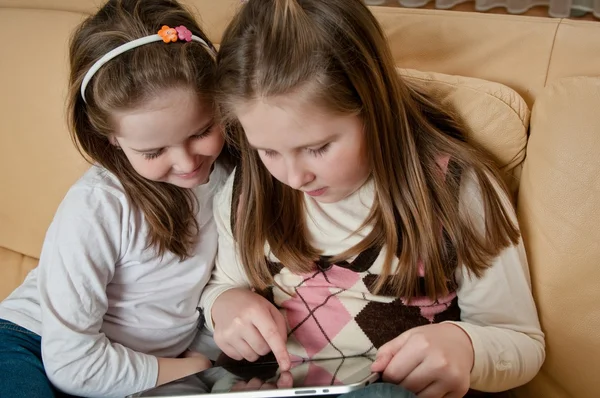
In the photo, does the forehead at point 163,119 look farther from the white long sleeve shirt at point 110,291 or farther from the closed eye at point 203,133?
the white long sleeve shirt at point 110,291

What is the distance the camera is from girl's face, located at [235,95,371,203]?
87 cm

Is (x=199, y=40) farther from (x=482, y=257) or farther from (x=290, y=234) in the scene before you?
(x=482, y=257)

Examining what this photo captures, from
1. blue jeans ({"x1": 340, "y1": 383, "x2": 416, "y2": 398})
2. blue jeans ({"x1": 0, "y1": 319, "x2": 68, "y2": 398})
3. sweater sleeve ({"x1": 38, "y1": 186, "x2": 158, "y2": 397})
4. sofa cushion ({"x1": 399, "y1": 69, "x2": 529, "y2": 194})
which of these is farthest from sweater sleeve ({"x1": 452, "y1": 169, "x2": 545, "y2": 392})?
blue jeans ({"x1": 0, "y1": 319, "x2": 68, "y2": 398})

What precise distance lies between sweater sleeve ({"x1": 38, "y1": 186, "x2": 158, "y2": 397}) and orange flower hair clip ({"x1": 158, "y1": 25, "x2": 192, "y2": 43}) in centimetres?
27

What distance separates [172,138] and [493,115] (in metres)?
0.49

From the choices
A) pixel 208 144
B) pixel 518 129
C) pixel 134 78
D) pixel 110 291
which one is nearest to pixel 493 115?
pixel 518 129

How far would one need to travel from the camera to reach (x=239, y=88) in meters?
0.89

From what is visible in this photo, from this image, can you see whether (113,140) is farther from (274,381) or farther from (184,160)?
(274,381)

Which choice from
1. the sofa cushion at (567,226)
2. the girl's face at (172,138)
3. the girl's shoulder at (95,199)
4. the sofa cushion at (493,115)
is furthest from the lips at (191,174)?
the sofa cushion at (567,226)

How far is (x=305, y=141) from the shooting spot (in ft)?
2.88

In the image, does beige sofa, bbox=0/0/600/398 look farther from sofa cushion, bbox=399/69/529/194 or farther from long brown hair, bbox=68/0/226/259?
long brown hair, bbox=68/0/226/259

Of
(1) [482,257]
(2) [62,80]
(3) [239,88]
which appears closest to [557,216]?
(1) [482,257]

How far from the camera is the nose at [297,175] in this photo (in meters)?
0.91

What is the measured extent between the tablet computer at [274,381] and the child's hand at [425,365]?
3 cm
